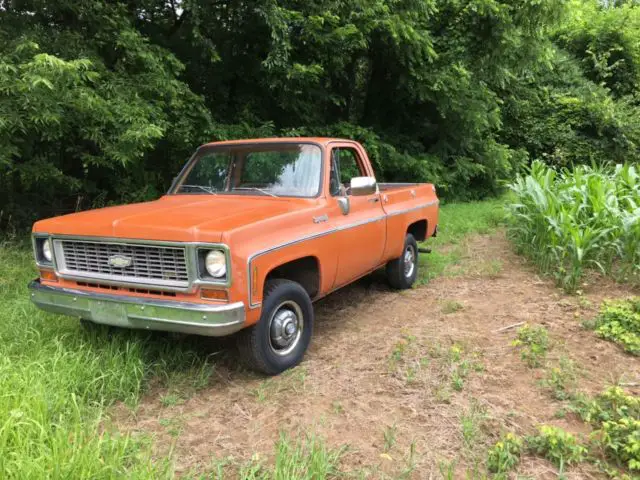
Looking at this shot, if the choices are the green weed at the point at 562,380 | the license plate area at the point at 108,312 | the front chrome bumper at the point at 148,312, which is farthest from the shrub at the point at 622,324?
the license plate area at the point at 108,312

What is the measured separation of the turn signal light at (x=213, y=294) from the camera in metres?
3.26

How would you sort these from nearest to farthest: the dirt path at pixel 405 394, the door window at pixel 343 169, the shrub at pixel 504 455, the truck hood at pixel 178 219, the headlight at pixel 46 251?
1. the shrub at pixel 504 455
2. the dirt path at pixel 405 394
3. the truck hood at pixel 178 219
4. the headlight at pixel 46 251
5. the door window at pixel 343 169

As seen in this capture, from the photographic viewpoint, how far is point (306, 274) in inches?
168

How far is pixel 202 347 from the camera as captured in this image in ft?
14.2

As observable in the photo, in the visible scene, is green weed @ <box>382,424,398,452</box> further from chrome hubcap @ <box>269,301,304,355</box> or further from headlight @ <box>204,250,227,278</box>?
headlight @ <box>204,250,227,278</box>

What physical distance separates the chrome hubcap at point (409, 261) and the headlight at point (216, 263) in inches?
132

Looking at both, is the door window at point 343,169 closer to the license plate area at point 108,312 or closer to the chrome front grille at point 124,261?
the chrome front grille at point 124,261

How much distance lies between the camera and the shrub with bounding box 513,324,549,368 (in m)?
3.87

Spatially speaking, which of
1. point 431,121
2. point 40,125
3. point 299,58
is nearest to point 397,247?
point 40,125

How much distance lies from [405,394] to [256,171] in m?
2.42

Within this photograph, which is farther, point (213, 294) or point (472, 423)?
point (213, 294)

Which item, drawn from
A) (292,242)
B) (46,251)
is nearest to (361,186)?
(292,242)

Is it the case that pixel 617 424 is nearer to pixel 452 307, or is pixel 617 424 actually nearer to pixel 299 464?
pixel 299 464

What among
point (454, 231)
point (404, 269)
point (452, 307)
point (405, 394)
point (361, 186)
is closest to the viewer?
point (405, 394)
